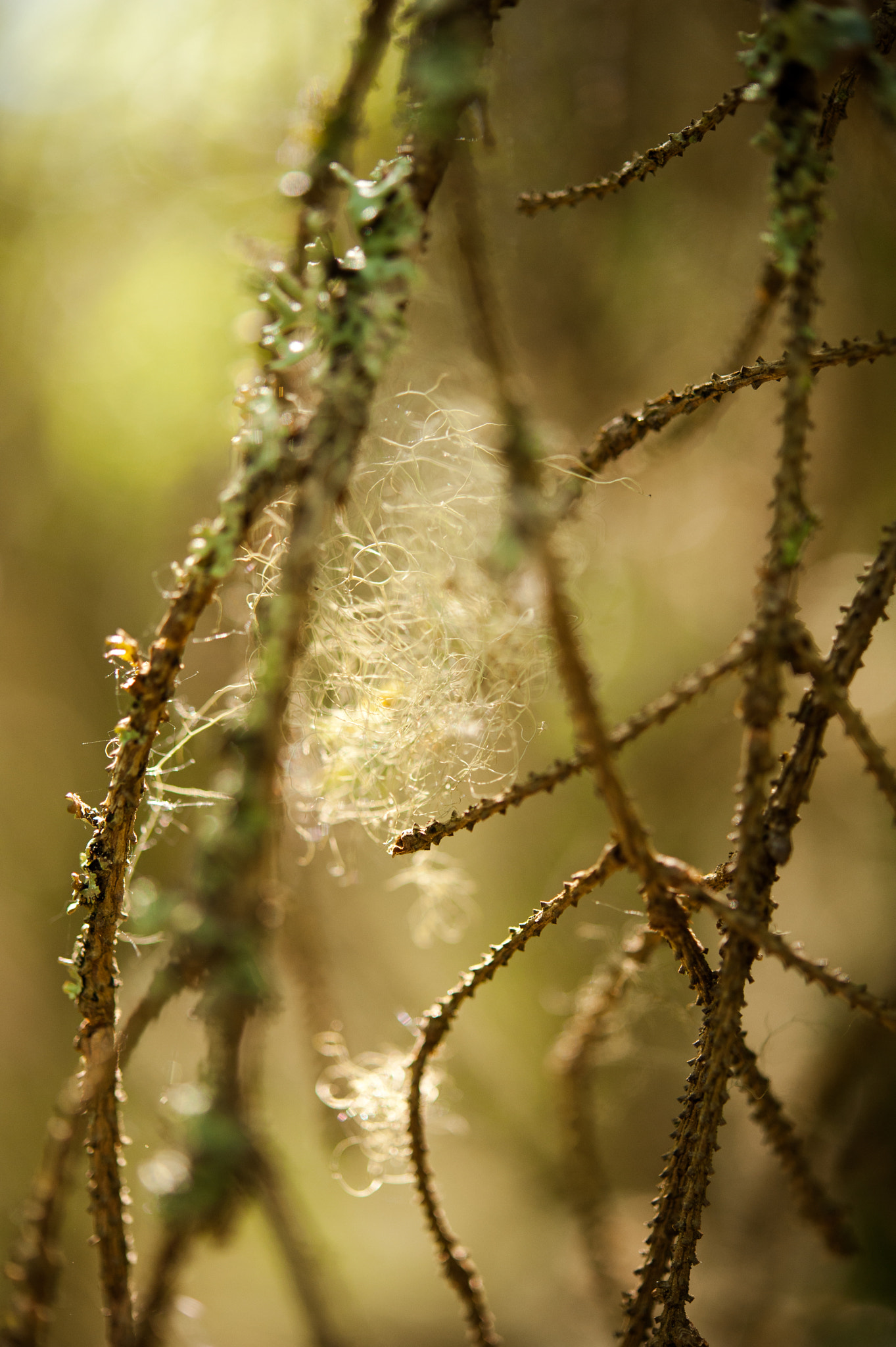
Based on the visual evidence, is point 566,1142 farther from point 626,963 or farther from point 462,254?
point 462,254

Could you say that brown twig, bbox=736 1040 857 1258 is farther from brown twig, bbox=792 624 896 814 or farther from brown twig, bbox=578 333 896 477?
brown twig, bbox=578 333 896 477

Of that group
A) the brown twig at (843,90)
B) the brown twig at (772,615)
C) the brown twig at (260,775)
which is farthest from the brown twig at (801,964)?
the brown twig at (843,90)

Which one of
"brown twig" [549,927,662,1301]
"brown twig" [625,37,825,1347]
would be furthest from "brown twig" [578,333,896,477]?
"brown twig" [549,927,662,1301]

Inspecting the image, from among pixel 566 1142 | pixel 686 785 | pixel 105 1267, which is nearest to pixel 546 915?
→ pixel 105 1267

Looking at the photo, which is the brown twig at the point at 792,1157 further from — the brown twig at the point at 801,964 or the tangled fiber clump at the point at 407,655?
the tangled fiber clump at the point at 407,655

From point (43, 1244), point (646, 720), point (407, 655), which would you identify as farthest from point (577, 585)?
Result: point (43, 1244)

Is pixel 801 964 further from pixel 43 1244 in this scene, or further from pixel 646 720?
pixel 43 1244

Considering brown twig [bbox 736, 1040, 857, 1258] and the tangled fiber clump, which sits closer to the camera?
brown twig [bbox 736, 1040, 857, 1258]
